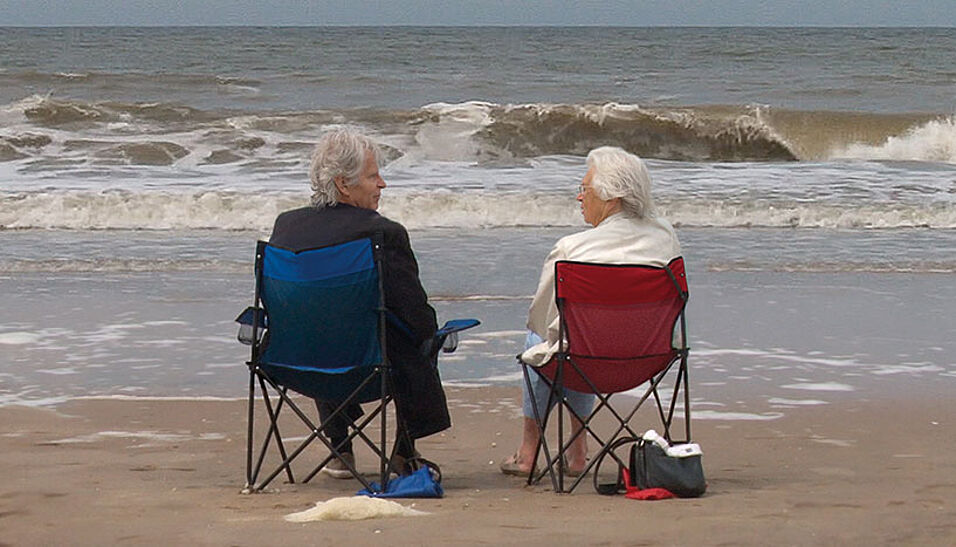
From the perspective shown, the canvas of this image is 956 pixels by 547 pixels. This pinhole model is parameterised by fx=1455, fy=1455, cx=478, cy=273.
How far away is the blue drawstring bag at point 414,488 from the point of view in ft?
12.4

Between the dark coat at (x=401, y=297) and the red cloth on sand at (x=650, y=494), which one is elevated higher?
the dark coat at (x=401, y=297)

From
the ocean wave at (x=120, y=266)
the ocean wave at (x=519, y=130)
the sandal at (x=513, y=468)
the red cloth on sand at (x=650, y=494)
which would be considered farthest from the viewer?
the ocean wave at (x=519, y=130)

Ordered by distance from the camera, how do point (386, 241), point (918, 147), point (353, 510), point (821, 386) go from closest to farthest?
point (353, 510) → point (386, 241) → point (821, 386) → point (918, 147)

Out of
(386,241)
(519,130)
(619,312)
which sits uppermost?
(386,241)

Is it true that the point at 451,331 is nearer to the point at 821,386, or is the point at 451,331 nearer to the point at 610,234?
the point at 610,234

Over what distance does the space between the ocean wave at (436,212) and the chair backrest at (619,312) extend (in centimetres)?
743

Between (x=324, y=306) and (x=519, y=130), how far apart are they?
15654mm

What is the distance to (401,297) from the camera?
384 centimetres

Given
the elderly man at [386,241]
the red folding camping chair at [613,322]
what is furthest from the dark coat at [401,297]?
the red folding camping chair at [613,322]

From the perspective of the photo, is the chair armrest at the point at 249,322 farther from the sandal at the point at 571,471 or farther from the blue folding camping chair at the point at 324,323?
the sandal at the point at 571,471

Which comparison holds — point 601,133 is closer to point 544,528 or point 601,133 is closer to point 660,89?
point 660,89

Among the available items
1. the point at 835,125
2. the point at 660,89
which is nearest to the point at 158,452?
the point at 835,125

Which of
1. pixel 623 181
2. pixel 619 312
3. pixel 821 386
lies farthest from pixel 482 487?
pixel 821 386

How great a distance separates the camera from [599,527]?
3.31 m
